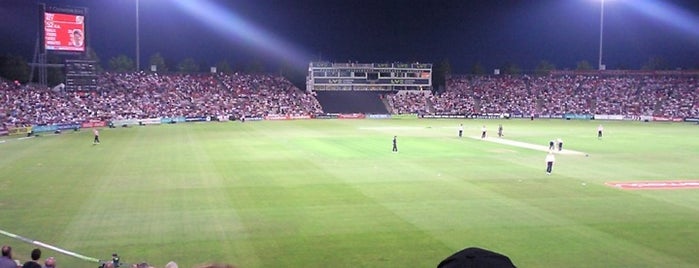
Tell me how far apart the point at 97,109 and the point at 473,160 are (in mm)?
50427

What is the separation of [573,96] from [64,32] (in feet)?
240

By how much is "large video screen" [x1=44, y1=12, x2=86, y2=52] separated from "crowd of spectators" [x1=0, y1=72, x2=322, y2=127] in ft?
23.0

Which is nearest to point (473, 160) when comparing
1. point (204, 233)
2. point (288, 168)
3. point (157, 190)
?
point (288, 168)

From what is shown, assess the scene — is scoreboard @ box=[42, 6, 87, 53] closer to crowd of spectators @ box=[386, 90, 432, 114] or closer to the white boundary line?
the white boundary line

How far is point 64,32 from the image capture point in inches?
A: 2372

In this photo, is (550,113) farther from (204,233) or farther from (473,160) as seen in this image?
(204,233)

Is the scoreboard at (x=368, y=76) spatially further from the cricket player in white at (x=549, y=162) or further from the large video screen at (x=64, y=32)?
the cricket player in white at (x=549, y=162)

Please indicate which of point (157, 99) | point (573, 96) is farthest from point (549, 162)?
point (573, 96)

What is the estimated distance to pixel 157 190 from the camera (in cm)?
2419

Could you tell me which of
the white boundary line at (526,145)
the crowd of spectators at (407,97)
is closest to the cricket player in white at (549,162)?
the white boundary line at (526,145)

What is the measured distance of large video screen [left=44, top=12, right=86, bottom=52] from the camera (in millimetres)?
59125

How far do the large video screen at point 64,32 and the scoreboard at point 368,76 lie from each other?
137 feet

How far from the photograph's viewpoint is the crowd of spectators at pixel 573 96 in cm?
8938

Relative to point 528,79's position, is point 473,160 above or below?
below
